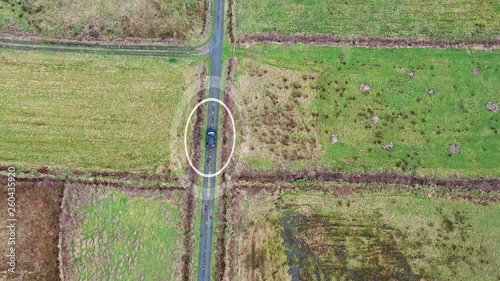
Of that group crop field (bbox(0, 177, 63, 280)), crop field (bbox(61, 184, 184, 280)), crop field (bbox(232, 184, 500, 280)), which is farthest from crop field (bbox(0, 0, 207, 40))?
crop field (bbox(232, 184, 500, 280))

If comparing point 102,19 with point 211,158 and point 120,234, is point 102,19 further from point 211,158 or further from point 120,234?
point 120,234

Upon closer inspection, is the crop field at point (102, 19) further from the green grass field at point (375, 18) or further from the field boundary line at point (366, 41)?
the field boundary line at point (366, 41)

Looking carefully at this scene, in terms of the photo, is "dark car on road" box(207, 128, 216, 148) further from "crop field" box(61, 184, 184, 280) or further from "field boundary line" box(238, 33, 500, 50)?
"field boundary line" box(238, 33, 500, 50)

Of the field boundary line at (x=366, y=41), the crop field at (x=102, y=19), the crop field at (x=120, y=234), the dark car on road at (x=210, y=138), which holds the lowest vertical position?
the crop field at (x=120, y=234)

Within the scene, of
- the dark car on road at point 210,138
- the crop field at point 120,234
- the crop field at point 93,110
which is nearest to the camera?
the crop field at point 120,234

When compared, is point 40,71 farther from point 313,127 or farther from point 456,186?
point 456,186

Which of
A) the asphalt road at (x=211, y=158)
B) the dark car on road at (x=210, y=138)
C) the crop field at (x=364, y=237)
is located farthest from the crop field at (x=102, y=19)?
the crop field at (x=364, y=237)

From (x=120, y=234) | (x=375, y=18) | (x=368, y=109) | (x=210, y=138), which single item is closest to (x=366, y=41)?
(x=375, y=18)
